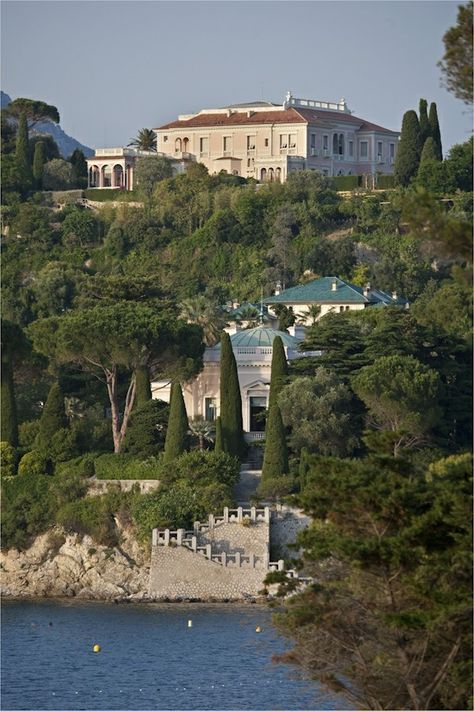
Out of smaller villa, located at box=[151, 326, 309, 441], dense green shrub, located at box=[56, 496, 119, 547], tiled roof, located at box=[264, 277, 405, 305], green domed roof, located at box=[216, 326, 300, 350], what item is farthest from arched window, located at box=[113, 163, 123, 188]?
dense green shrub, located at box=[56, 496, 119, 547]

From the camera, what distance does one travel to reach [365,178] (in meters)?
108

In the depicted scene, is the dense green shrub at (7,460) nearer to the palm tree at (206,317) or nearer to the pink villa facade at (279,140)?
the palm tree at (206,317)

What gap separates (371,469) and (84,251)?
69.9 metres

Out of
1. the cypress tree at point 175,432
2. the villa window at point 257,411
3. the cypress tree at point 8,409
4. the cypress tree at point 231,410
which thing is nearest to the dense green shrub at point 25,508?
the cypress tree at point 8,409

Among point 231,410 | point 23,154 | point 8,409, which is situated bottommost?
point 8,409

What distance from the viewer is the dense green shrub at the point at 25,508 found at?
69.4 meters

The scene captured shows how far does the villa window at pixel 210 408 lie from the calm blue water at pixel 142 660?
1232 cm

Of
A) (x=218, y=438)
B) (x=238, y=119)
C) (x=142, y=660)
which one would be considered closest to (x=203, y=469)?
(x=218, y=438)

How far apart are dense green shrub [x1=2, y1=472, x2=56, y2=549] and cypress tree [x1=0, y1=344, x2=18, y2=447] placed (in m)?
1.57

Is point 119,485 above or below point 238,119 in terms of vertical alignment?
below

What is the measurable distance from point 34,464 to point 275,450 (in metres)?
7.43

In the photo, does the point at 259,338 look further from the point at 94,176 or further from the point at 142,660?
the point at 94,176

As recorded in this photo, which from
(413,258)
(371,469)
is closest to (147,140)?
(413,258)

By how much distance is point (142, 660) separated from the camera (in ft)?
186
